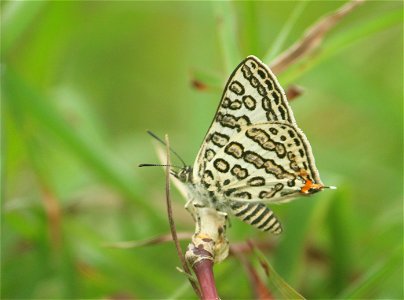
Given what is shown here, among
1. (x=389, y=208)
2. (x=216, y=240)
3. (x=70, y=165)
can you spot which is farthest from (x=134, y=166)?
(x=216, y=240)

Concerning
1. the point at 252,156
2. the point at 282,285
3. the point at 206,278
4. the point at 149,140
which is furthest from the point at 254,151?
the point at 149,140

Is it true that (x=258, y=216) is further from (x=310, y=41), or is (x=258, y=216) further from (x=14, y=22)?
(x=14, y=22)

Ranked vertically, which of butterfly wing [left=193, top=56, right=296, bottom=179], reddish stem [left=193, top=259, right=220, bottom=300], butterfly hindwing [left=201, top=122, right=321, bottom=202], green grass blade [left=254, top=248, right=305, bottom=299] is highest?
butterfly wing [left=193, top=56, right=296, bottom=179]

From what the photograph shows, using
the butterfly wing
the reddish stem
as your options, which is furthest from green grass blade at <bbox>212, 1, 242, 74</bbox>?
the reddish stem

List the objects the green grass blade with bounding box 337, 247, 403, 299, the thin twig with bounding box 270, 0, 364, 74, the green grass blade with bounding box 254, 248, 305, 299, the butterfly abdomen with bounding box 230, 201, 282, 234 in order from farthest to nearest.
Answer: the thin twig with bounding box 270, 0, 364, 74 → the green grass blade with bounding box 337, 247, 403, 299 → the butterfly abdomen with bounding box 230, 201, 282, 234 → the green grass blade with bounding box 254, 248, 305, 299

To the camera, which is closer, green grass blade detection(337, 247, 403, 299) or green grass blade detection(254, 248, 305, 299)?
green grass blade detection(254, 248, 305, 299)

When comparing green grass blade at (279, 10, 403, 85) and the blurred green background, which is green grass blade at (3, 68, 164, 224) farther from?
green grass blade at (279, 10, 403, 85)
